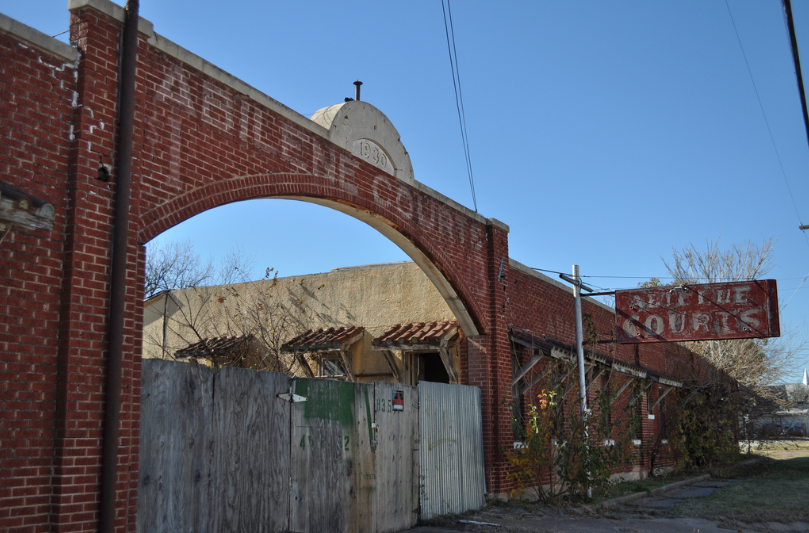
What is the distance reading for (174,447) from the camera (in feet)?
22.7

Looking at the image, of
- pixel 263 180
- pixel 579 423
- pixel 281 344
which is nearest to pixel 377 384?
pixel 263 180

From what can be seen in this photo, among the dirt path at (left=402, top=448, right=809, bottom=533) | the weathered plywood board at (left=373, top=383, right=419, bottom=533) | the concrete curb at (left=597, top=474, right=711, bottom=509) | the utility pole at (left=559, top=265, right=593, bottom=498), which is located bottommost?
the concrete curb at (left=597, top=474, right=711, bottom=509)

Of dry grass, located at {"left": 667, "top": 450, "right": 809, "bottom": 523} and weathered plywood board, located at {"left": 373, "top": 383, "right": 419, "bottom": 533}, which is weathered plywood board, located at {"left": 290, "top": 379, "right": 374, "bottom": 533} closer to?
weathered plywood board, located at {"left": 373, "top": 383, "right": 419, "bottom": 533}

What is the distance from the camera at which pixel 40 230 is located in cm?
594

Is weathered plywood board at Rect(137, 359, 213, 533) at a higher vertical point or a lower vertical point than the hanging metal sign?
lower

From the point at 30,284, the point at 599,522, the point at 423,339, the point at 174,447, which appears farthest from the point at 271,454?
the point at 599,522

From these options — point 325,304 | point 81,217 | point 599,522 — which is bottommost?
point 599,522

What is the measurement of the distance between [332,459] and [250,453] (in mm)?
1488

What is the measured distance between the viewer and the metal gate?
22.4 ft

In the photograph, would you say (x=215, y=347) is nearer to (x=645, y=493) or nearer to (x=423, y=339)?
(x=423, y=339)

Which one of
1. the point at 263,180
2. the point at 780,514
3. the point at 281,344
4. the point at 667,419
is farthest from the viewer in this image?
the point at 667,419

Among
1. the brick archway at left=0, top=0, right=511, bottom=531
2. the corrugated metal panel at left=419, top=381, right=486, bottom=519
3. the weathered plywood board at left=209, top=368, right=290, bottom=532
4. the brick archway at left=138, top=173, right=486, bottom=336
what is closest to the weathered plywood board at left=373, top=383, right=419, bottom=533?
the corrugated metal panel at left=419, top=381, right=486, bottom=519

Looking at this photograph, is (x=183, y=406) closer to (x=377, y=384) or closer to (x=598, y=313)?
(x=377, y=384)

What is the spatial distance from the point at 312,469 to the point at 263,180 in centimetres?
348
